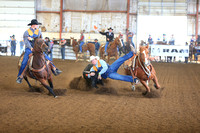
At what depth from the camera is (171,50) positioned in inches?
761

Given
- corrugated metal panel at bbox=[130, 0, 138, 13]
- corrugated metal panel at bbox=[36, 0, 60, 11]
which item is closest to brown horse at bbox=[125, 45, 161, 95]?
corrugated metal panel at bbox=[130, 0, 138, 13]

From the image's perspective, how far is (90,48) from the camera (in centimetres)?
2028

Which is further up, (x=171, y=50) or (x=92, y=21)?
(x=92, y=21)

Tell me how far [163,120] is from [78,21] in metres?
24.0

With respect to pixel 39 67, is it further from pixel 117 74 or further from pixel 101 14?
pixel 101 14

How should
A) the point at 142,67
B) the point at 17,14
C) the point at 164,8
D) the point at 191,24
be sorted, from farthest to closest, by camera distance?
the point at 17,14 → the point at 191,24 → the point at 164,8 → the point at 142,67

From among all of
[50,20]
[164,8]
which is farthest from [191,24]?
[50,20]

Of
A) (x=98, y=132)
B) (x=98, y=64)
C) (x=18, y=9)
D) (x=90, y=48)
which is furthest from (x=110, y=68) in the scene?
(x=18, y=9)

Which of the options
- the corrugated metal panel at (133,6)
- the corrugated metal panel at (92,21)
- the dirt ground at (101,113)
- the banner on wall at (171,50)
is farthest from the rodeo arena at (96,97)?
the corrugated metal panel at (133,6)

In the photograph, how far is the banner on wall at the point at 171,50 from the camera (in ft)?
63.0

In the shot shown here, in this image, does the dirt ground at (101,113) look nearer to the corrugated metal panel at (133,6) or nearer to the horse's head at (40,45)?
the horse's head at (40,45)

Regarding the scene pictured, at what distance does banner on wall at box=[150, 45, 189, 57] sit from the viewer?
63.0 feet

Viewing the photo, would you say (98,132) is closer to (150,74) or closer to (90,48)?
(150,74)

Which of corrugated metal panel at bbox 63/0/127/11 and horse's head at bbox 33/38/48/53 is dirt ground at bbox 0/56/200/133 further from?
corrugated metal panel at bbox 63/0/127/11
